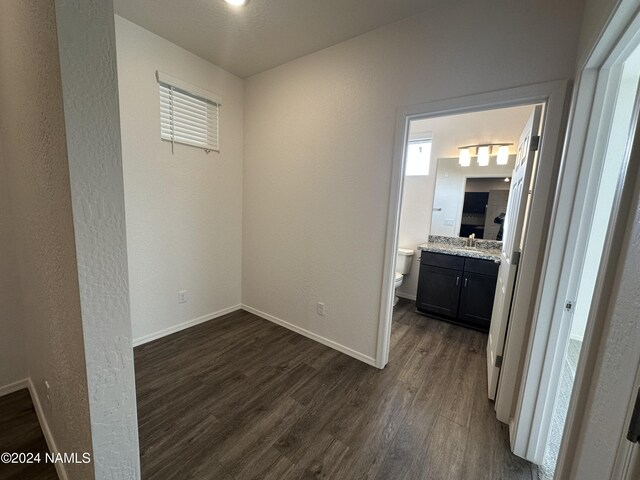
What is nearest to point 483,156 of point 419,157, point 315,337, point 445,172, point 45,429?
point 445,172

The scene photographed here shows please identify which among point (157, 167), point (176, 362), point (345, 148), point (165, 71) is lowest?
point (176, 362)

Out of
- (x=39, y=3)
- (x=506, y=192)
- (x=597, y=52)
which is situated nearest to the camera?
(x=39, y=3)

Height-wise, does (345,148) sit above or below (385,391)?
above

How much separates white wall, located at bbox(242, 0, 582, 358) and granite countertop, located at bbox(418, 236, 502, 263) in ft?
4.32

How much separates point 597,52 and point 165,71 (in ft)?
9.37

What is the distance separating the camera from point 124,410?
914 mm

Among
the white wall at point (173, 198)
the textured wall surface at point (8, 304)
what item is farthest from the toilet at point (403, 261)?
the textured wall surface at point (8, 304)

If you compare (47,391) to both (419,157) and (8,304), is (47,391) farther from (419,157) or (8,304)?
(419,157)

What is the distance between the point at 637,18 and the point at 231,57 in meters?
2.65

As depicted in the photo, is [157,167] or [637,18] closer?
[637,18]

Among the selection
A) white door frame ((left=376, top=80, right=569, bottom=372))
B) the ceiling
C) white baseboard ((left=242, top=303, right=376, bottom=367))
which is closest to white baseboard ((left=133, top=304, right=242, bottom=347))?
white baseboard ((left=242, top=303, right=376, bottom=367))

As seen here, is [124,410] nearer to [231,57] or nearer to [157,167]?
[157,167]

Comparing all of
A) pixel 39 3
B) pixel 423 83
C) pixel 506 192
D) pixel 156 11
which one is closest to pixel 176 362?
pixel 39 3

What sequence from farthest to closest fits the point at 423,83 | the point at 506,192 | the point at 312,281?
the point at 506,192 → the point at 312,281 → the point at 423,83
